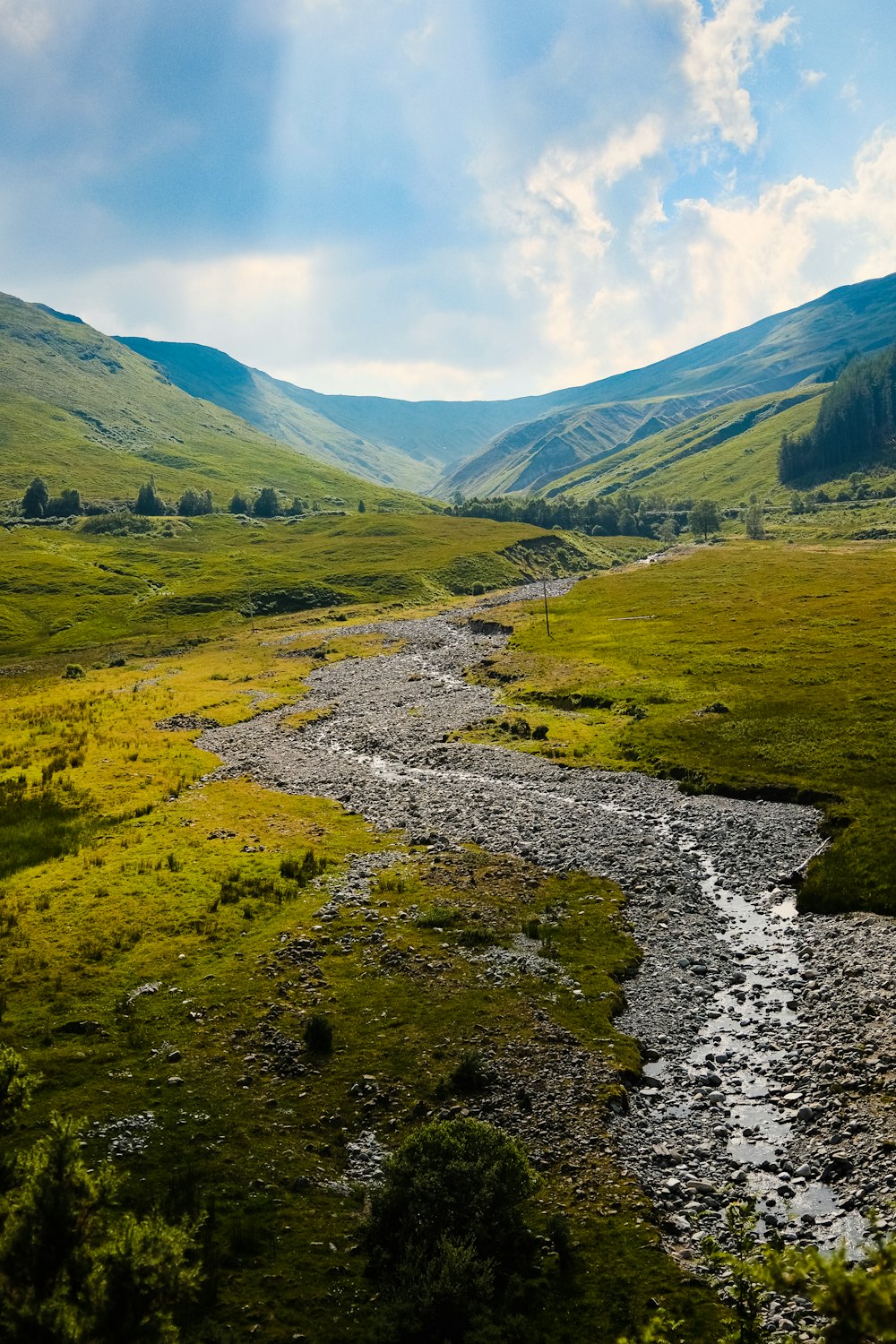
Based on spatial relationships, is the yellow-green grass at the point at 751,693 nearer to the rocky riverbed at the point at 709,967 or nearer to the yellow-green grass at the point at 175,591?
the rocky riverbed at the point at 709,967

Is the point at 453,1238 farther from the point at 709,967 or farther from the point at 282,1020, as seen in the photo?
→ the point at 709,967

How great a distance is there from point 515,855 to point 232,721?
144 feet

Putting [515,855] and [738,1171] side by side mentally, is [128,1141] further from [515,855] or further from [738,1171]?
[515,855]

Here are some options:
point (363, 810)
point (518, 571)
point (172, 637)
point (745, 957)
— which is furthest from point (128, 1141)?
point (518, 571)

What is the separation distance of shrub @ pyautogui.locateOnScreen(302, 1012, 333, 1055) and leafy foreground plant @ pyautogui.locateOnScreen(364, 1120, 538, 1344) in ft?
19.5

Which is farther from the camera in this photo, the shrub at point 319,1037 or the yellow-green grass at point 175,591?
the yellow-green grass at point 175,591

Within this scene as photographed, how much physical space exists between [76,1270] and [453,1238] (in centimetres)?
807

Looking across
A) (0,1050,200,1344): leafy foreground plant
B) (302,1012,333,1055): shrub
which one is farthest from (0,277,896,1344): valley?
(0,1050,200,1344): leafy foreground plant

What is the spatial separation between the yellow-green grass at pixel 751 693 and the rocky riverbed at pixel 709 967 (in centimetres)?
294

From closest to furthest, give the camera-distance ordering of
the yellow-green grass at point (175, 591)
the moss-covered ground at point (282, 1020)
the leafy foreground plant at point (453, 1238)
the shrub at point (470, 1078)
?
the leafy foreground plant at point (453, 1238) → the moss-covered ground at point (282, 1020) → the shrub at point (470, 1078) → the yellow-green grass at point (175, 591)

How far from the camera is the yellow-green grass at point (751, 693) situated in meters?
42.8

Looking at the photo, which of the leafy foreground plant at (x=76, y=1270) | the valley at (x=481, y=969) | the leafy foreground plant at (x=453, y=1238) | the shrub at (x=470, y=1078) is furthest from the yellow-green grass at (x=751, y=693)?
the leafy foreground plant at (x=76, y=1270)

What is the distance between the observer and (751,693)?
6806cm

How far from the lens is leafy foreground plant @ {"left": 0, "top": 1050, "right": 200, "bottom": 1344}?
1088 centimetres
